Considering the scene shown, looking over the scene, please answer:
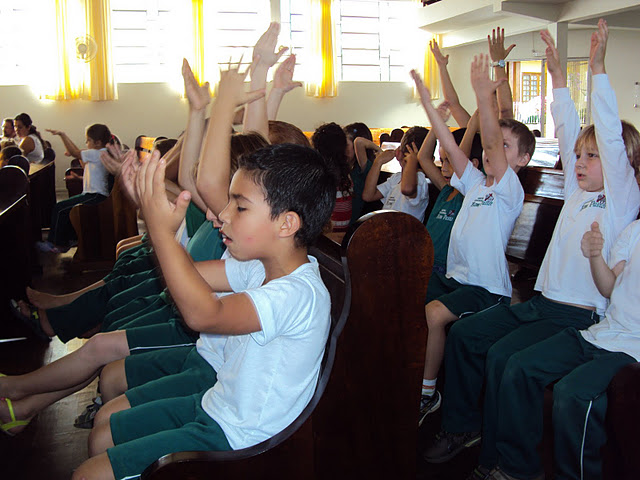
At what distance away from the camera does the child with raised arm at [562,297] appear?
1.78 metres

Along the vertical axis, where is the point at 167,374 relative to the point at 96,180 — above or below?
below

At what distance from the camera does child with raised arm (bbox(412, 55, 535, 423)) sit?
2.12 m

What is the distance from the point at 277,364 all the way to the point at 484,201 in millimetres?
1274

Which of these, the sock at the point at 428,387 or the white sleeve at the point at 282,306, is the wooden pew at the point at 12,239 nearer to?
the sock at the point at 428,387

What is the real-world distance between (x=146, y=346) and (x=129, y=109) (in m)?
10.1

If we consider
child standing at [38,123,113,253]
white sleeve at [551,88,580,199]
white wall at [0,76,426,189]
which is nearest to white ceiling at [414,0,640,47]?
white wall at [0,76,426,189]

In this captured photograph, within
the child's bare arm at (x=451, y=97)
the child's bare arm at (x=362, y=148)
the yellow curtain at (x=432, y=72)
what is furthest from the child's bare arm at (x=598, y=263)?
the yellow curtain at (x=432, y=72)

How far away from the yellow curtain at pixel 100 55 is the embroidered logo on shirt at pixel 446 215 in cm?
951

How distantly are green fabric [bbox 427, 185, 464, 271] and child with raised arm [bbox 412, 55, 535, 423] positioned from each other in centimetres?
21

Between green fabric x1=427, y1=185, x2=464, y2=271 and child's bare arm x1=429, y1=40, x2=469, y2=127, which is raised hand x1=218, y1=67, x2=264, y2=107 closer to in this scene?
green fabric x1=427, y1=185, x2=464, y2=271

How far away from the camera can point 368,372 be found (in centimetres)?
136

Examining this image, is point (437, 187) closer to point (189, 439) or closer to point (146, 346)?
point (146, 346)

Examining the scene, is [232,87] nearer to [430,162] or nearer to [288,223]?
[288,223]

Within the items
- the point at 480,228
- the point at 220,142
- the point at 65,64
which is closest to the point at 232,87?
the point at 220,142
